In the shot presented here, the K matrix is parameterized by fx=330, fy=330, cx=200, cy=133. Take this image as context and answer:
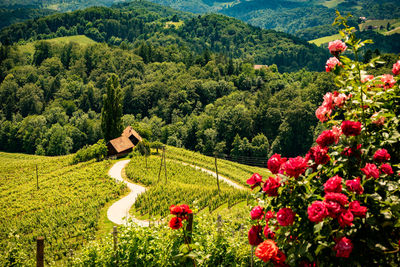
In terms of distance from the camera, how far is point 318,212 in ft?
10.7

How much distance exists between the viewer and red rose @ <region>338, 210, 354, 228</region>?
129 inches

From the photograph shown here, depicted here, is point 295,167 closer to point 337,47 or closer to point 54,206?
point 337,47

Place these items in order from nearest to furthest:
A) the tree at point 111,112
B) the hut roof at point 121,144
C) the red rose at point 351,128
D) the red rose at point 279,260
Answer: the red rose at point 351,128
the red rose at point 279,260
the hut roof at point 121,144
the tree at point 111,112

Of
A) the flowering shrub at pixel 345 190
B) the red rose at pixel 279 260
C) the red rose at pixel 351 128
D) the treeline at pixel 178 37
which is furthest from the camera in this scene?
the treeline at pixel 178 37

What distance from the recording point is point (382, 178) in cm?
383

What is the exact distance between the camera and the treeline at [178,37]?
168 m

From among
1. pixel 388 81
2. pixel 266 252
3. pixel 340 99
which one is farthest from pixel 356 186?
pixel 388 81

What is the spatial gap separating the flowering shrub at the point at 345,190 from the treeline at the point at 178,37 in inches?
6411

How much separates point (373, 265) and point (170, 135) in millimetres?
74913

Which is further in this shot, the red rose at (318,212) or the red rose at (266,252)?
the red rose at (266,252)

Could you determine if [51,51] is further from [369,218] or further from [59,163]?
[369,218]

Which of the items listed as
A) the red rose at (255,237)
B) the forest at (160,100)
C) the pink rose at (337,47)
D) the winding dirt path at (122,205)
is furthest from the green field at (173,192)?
the forest at (160,100)

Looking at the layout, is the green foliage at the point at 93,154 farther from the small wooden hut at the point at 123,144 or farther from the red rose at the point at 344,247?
the red rose at the point at 344,247

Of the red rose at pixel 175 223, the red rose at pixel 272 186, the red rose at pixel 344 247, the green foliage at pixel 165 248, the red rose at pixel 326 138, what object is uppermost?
the red rose at pixel 326 138
